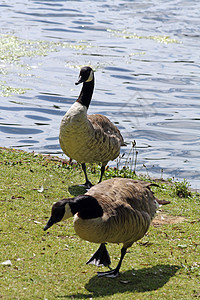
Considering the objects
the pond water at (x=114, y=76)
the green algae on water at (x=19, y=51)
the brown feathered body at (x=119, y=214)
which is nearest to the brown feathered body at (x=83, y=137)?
the pond water at (x=114, y=76)

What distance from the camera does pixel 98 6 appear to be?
46531 millimetres

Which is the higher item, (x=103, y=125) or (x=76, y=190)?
(x=103, y=125)

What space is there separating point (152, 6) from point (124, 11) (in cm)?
375

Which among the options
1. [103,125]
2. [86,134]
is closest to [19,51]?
[103,125]

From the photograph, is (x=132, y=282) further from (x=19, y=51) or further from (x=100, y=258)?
(x=19, y=51)

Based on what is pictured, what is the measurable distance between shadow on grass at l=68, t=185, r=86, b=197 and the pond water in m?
1.96

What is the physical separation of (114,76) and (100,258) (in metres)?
20.6

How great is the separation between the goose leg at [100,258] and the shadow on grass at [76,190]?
3254 millimetres

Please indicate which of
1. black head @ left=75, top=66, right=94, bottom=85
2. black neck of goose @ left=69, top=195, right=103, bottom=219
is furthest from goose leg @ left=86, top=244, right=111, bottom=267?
black head @ left=75, top=66, right=94, bottom=85

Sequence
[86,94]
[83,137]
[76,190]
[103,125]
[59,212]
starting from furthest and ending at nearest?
[103,125], [86,94], [76,190], [83,137], [59,212]

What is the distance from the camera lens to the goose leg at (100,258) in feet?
23.8

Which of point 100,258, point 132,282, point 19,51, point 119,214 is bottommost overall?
point 132,282

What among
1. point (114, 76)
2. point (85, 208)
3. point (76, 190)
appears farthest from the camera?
point (114, 76)

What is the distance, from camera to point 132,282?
22.9 feet
